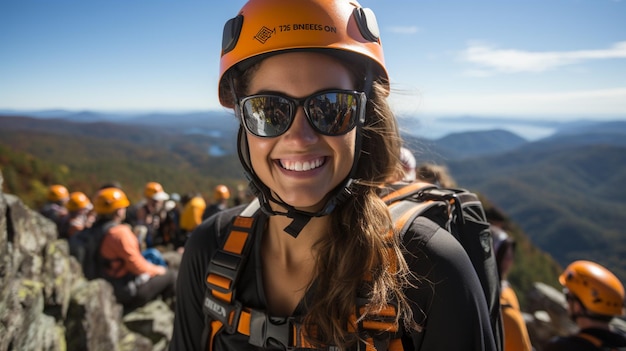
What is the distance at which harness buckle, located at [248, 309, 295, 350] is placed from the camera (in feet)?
5.71

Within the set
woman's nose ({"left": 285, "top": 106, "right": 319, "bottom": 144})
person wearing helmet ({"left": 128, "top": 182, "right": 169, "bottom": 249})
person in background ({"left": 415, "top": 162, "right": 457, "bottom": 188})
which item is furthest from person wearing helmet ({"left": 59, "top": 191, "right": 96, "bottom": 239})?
woman's nose ({"left": 285, "top": 106, "right": 319, "bottom": 144})

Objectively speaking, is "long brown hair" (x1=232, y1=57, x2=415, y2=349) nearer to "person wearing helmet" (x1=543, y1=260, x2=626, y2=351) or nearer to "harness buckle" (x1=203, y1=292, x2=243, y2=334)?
"harness buckle" (x1=203, y1=292, x2=243, y2=334)

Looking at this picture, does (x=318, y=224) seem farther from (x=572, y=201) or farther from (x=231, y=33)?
(x=572, y=201)

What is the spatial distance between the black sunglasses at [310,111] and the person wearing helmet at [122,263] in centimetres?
519

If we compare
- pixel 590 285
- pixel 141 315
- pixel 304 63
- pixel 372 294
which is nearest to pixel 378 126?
pixel 304 63

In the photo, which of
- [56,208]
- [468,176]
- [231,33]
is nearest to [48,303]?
[231,33]

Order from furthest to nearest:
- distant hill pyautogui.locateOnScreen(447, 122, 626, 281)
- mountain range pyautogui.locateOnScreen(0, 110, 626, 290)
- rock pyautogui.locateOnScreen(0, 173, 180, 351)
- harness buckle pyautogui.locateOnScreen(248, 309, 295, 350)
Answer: distant hill pyautogui.locateOnScreen(447, 122, 626, 281) < mountain range pyautogui.locateOnScreen(0, 110, 626, 290) < rock pyautogui.locateOnScreen(0, 173, 180, 351) < harness buckle pyautogui.locateOnScreen(248, 309, 295, 350)

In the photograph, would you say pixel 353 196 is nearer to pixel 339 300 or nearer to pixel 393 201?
pixel 393 201

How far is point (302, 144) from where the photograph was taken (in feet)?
5.38

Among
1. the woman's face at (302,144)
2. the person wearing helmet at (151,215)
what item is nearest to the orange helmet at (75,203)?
the person wearing helmet at (151,215)

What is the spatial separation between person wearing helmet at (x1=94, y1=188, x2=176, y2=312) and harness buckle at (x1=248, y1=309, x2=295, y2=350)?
196 inches

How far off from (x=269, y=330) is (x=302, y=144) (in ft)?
3.29

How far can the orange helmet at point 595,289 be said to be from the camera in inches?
182

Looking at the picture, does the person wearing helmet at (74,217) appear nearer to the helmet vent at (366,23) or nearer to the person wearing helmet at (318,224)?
the person wearing helmet at (318,224)
